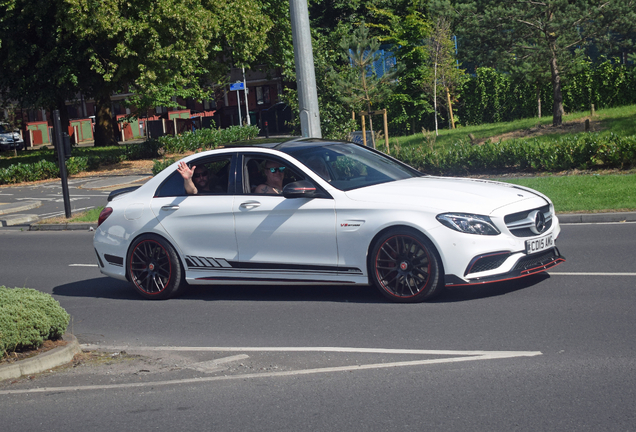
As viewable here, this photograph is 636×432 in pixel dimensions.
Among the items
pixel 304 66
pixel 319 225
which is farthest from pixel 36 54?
pixel 319 225

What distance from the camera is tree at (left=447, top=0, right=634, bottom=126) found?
2684 centimetres

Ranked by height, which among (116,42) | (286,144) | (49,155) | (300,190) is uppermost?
(116,42)

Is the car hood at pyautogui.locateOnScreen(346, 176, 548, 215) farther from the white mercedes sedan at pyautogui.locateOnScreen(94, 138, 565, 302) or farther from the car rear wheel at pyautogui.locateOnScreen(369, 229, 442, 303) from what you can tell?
the car rear wheel at pyautogui.locateOnScreen(369, 229, 442, 303)

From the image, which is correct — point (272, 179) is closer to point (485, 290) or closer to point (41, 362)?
point (485, 290)

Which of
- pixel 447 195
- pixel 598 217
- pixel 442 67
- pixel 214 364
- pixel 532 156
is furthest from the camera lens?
pixel 442 67

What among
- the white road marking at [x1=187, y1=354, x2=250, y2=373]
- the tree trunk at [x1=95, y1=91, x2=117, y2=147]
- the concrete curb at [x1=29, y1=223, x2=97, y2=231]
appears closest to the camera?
the white road marking at [x1=187, y1=354, x2=250, y2=373]

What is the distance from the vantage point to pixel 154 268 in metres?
8.91

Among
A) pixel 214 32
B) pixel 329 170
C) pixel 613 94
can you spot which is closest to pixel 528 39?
pixel 613 94

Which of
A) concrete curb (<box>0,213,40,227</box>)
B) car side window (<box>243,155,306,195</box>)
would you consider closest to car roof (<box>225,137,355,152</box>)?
car side window (<box>243,155,306,195</box>)

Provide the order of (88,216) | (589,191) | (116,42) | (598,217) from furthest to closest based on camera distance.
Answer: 1. (116,42)
2. (88,216)
3. (589,191)
4. (598,217)

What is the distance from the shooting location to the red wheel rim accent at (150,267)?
884 cm

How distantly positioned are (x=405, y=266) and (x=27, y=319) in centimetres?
348

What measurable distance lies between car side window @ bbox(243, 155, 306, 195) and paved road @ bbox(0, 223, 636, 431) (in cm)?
128

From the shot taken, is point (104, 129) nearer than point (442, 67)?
No
